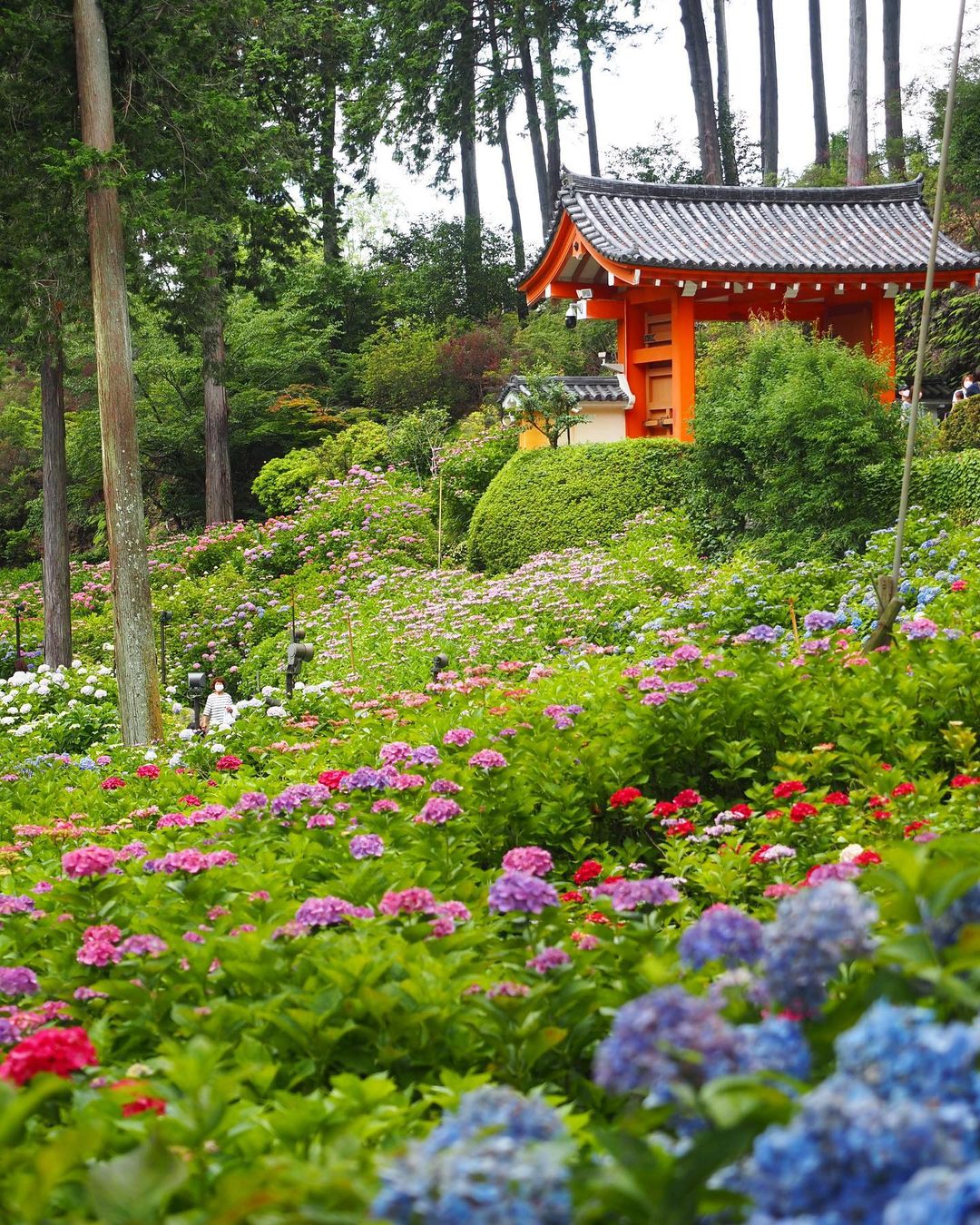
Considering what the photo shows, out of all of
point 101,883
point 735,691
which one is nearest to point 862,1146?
point 101,883

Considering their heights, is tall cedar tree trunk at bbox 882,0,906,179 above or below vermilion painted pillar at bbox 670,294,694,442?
above

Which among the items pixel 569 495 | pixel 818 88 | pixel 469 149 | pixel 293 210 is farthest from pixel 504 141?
pixel 569 495

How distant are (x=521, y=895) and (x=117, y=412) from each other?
26.3 ft

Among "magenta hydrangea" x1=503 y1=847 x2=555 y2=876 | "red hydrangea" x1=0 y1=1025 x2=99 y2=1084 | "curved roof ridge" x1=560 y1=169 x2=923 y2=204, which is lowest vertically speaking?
"red hydrangea" x1=0 y1=1025 x2=99 y2=1084

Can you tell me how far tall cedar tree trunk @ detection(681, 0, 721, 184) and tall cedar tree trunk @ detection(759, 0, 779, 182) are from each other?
3046mm

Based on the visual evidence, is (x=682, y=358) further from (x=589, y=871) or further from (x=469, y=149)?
(x=469, y=149)

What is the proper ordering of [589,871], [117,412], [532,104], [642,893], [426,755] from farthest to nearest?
[532,104] → [117,412] → [426,755] → [589,871] → [642,893]

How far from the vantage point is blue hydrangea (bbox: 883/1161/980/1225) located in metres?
0.96

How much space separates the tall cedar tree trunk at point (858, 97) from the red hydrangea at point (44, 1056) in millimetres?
24579

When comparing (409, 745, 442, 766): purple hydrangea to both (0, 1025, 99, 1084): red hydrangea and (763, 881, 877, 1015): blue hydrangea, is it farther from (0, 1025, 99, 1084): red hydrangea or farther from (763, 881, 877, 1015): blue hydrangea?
(763, 881, 877, 1015): blue hydrangea

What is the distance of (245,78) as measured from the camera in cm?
1512

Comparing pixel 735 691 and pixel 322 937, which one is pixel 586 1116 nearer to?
pixel 322 937

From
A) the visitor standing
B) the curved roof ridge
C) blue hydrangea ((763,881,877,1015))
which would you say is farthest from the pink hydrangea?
the curved roof ridge

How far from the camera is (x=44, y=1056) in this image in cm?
194
